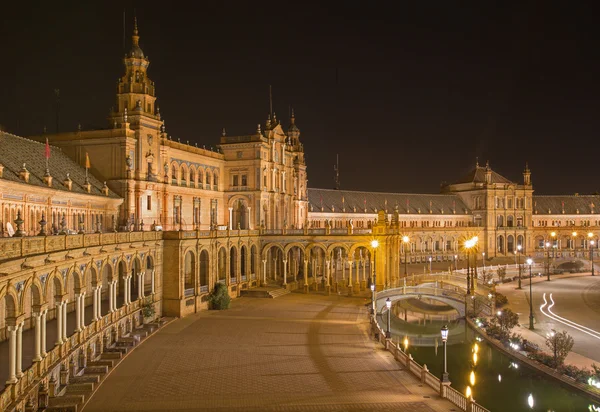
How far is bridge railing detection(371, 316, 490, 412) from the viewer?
27.7 metres

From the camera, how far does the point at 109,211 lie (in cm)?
5319

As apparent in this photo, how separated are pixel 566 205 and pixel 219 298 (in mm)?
107814

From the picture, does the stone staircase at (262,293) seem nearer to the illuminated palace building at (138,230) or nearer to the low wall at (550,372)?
the illuminated palace building at (138,230)

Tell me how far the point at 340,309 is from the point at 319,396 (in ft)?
84.7

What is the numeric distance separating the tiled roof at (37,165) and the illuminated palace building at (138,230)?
7.2 inches

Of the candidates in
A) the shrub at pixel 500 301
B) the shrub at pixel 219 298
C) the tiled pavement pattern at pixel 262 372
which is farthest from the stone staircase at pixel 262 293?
the shrub at pixel 500 301

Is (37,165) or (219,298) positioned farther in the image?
(219,298)

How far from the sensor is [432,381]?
31.5 m

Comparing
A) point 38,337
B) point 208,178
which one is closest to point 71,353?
point 38,337

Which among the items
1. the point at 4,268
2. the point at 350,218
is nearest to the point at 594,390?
the point at 4,268

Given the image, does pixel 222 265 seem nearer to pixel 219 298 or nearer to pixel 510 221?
pixel 219 298

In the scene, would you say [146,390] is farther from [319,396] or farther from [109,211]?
[109,211]

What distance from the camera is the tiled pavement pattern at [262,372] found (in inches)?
1102

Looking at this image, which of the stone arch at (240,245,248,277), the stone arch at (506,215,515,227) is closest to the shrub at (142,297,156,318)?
the stone arch at (240,245,248,277)
